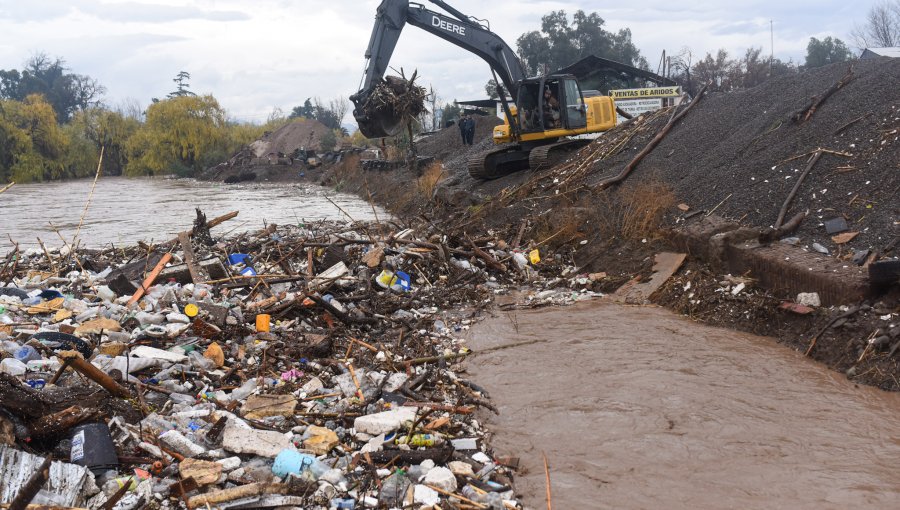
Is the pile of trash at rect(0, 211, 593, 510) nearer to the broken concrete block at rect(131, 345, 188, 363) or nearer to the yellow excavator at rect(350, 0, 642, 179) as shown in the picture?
the broken concrete block at rect(131, 345, 188, 363)

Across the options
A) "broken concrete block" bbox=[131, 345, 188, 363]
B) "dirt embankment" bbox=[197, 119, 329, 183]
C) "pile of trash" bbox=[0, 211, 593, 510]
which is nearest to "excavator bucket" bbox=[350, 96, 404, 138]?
"pile of trash" bbox=[0, 211, 593, 510]

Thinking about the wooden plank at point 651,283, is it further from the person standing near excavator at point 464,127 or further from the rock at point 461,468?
the person standing near excavator at point 464,127

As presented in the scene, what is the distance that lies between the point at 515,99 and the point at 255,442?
42.0 feet

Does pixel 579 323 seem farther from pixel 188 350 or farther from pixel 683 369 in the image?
pixel 188 350

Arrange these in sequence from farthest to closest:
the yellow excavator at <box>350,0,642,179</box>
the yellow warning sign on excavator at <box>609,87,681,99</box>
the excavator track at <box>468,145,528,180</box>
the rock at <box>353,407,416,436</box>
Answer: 1. the yellow warning sign on excavator at <box>609,87,681,99</box>
2. the excavator track at <box>468,145,528,180</box>
3. the yellow excavator at <box>350,0,642,179</box>
4. the rock at <box>353,407,416,436</box>

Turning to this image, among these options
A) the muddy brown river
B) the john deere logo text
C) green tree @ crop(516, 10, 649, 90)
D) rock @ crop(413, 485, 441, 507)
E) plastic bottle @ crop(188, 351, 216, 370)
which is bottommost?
the muddy brown river

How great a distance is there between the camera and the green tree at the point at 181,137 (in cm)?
5166

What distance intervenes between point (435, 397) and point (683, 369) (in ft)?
7.68

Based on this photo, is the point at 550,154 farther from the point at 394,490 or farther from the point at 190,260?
the point at 394,490

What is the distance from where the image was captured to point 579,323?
8.09 meters

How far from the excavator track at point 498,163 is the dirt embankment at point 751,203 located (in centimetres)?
35

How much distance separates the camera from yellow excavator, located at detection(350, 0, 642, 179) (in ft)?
Result: 46.9

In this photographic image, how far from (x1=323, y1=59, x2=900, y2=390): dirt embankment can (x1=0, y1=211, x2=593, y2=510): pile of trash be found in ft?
4.81

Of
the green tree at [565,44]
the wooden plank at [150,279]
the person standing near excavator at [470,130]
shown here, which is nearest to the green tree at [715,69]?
the green tree at [565,44]
